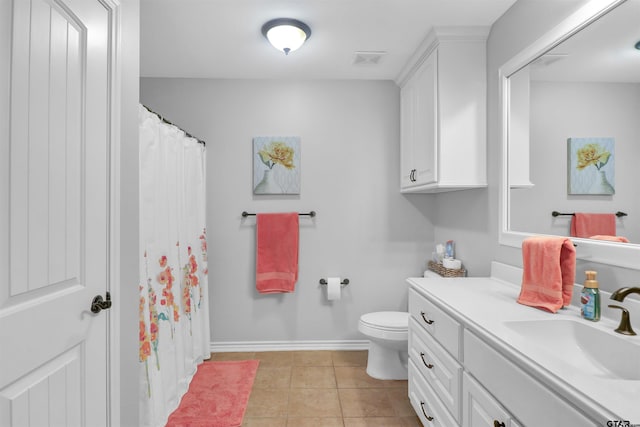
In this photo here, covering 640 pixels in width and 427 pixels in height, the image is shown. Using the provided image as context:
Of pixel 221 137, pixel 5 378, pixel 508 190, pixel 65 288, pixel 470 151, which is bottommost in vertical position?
pixel 5 378

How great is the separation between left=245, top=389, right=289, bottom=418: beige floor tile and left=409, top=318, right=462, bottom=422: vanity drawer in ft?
2.79

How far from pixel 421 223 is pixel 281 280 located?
1288 mm

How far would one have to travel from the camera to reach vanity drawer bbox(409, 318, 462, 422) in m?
1.37

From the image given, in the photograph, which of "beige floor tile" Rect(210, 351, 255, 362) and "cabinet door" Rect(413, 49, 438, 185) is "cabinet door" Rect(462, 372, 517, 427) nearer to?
"cabinet door" Rect(413, 49, 438, 185)

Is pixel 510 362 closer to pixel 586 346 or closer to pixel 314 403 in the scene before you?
pixel 586 346

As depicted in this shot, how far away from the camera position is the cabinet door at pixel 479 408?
1064mm

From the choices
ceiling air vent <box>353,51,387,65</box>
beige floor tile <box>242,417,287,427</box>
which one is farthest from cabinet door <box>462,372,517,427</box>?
ceiling air vent <box>353,51,387,65</box>

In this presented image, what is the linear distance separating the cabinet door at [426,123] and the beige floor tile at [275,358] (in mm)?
1708

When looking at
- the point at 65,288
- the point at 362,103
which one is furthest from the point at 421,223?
the point at 65,288

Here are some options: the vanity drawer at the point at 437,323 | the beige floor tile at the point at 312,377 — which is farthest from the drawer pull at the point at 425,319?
the beige floor tile at the point at 312,377

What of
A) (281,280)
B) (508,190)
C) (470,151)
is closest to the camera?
(508,190)

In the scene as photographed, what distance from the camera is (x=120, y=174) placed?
1.33m

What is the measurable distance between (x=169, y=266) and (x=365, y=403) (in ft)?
4.82

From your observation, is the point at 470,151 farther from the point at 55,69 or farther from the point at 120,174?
the point at 55,69
